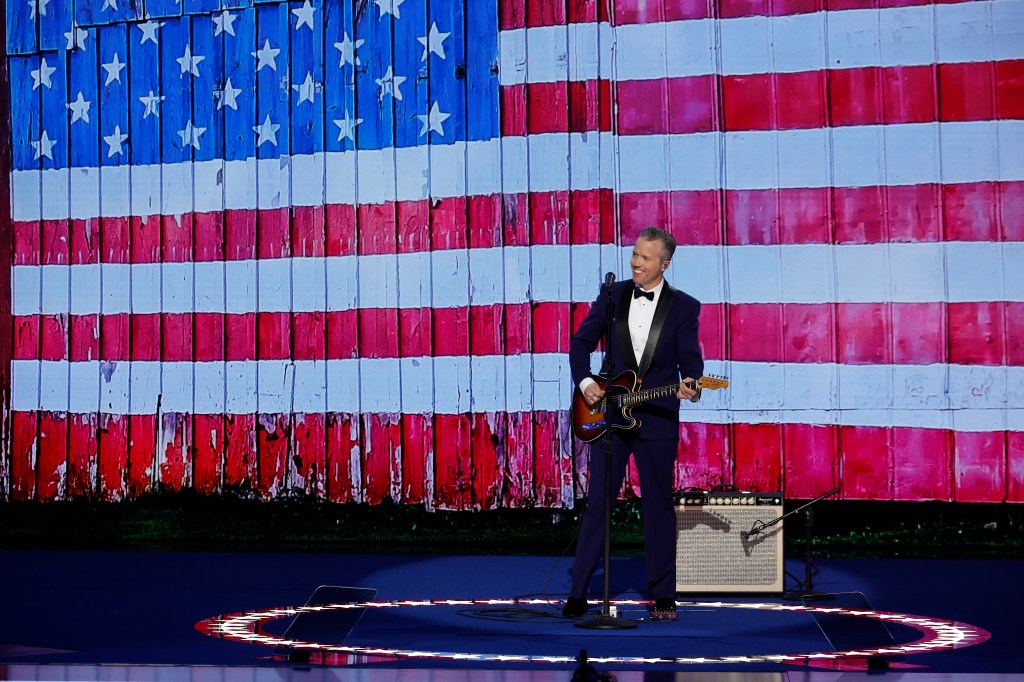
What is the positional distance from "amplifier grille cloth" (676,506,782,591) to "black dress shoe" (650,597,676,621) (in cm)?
62

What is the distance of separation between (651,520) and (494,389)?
7.04 feet

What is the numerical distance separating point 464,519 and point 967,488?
7.74ft

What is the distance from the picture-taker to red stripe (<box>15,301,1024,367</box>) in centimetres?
633

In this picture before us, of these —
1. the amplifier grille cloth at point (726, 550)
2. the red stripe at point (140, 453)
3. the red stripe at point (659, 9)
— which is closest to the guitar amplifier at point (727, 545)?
the amplifier grille cloth at point (726, 550)

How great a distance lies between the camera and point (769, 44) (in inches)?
258

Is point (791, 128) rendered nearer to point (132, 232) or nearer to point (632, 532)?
point (632, 532)

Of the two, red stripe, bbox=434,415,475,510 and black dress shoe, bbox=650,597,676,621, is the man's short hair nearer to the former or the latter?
black dress shoe, bbox=650,597,676,621

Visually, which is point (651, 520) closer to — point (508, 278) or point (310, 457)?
point (508, 278)

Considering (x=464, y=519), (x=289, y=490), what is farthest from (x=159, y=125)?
(x=464, y=519)

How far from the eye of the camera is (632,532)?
673 cm

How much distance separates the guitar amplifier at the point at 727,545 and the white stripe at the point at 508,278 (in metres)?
1.43

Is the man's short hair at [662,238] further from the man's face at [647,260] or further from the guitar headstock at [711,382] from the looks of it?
the guitar headstock at [711,382]

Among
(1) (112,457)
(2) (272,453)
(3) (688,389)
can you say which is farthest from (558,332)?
(1) (112,457)

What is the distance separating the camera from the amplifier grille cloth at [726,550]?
5.38 meters
